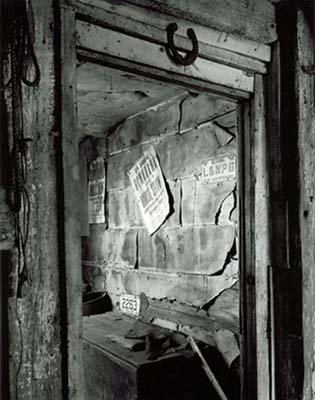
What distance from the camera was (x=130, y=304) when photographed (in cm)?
373

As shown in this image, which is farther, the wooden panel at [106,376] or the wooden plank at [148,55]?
the wooden panel at [106,376]

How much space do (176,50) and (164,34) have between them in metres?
0.07

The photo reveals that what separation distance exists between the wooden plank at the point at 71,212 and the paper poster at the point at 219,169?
5.17 ft

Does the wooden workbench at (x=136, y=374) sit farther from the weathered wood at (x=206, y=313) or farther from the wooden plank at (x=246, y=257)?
the wooden plank at (x=246, y=257)

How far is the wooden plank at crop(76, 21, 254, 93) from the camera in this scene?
4.71ft

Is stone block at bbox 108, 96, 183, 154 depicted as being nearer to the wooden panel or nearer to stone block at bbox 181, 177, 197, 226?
stone block at bbox 181, 177, 197, 226

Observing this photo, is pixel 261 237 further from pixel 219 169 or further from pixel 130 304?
pixel 130 304

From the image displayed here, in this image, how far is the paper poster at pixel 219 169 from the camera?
2744 millimetres

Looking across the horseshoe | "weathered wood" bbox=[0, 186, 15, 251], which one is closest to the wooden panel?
"weathered wood" bbox=[0, 186, 15, 251]

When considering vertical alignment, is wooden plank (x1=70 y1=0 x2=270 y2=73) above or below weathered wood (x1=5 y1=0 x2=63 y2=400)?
above

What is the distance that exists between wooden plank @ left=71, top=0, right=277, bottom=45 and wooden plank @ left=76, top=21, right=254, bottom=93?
87mm

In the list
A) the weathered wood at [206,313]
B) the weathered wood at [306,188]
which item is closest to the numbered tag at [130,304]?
the weathered wood at [206,313]

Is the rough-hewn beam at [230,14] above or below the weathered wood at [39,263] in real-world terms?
above

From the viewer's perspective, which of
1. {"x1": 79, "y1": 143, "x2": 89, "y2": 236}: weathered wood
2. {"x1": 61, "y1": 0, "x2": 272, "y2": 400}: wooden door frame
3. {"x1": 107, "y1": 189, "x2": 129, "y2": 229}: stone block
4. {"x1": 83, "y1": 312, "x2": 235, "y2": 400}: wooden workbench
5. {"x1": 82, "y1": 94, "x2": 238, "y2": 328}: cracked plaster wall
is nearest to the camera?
{"x1": 61, "y1": 0, "x2": 272, "y2": 400}: wooden door frame
